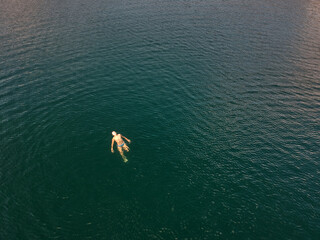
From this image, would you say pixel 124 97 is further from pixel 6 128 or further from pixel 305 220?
pixel 305 220

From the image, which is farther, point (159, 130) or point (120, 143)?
point (159, 130)

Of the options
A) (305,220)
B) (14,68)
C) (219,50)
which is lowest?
(305,220)

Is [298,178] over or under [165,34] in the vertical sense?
under

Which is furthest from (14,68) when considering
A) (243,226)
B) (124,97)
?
(243,226)

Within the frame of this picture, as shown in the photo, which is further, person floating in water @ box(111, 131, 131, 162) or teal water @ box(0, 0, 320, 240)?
person floating in water @ box(111, 131, 131, 162)

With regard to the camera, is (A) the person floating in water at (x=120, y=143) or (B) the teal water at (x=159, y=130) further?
(A) the person floating in water at (x=120, y=143)

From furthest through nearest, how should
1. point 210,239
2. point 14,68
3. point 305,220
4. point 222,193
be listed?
point 14,68
point 222,193
point 305,220
point 210,239

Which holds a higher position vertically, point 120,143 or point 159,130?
point 120,143

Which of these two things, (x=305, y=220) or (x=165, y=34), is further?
(x=165, y=34)
